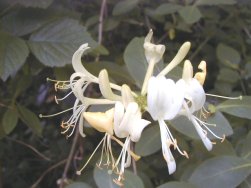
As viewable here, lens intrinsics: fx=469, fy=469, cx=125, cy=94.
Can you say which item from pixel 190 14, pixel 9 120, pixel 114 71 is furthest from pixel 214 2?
pixel 9 120

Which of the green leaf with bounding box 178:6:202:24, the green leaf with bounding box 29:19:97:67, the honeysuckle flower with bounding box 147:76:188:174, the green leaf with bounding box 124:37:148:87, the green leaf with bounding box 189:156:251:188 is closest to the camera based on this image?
the honeysuckle flower with bounding box 147:76:188:174

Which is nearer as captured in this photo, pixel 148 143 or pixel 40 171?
pixel 148 143

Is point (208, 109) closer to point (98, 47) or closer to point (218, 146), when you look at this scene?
point (218, 146)

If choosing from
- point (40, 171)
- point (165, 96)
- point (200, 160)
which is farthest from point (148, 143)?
point (40, 171)

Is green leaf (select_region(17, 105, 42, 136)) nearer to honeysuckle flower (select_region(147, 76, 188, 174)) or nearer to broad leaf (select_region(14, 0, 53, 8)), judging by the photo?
broad leaf (select_region(14, 0, 53, 8))

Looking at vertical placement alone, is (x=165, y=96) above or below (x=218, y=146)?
above

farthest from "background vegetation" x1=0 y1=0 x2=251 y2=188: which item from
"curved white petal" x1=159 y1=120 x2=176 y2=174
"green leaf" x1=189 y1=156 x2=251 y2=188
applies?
"curved white petal" x1=159 y1=120 x2=176 y2=174
